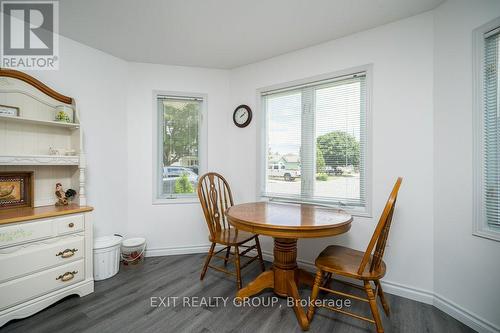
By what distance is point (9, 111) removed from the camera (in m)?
1.89

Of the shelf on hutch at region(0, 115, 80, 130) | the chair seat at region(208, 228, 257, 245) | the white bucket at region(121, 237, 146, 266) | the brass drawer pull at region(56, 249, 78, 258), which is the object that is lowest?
the white bucket at region(121, 237, 146, 266)

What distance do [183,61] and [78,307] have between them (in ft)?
9.42

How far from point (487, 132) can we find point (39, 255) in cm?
358

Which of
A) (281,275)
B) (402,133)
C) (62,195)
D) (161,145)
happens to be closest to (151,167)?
(161,145)

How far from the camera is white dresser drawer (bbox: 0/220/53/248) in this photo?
5.36ft

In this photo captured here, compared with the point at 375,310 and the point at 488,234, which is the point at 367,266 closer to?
the point at 375,310

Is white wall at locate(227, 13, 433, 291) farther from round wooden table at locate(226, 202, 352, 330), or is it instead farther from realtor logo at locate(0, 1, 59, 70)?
realtor logo at locate(0, 1, 59, 70)

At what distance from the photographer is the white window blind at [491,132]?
155 centimetres

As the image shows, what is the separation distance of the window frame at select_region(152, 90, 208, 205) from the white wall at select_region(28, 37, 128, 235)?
1.23 feet

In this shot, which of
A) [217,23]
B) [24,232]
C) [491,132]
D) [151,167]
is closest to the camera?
[491,132]

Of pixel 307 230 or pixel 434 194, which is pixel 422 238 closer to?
pixel 434 194

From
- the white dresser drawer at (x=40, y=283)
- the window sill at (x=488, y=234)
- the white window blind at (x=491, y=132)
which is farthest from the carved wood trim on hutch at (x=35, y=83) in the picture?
the window sill at (x=488, y=234)

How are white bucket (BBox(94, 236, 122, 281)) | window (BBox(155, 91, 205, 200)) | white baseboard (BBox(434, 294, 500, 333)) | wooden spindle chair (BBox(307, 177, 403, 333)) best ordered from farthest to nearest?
1. window (BBox(155, 91, 205, 200))
2. white bucket (BBox(94, 236, 122, 281))
3. white baseboard (BBox(434, 294, 500, 333))
4. wooden spindle chair (BBox(307, 177, 403, 333))

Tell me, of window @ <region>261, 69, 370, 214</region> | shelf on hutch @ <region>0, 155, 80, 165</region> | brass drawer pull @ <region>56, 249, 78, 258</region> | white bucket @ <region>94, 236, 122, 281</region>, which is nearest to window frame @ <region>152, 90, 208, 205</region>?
white bucket @ <region>94, 236, 122, 281</region>
